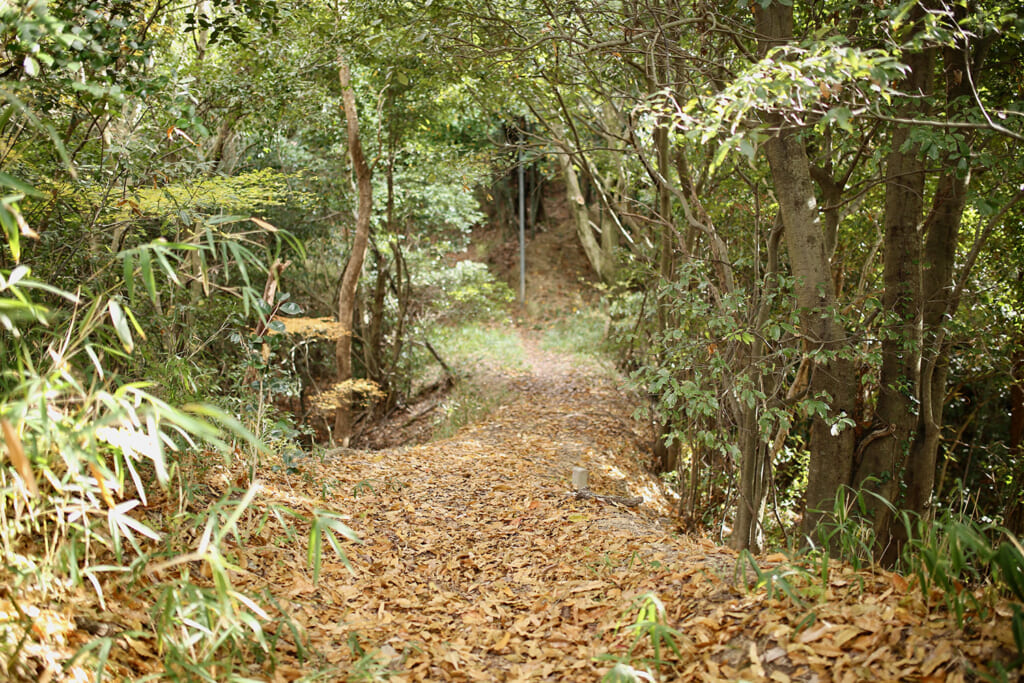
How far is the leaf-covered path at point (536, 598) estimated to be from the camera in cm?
205

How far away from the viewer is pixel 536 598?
3.17 m

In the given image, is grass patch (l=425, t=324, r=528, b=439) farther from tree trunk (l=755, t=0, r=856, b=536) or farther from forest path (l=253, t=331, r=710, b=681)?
tree trunk (l=755, t=0, r=856, b=536)

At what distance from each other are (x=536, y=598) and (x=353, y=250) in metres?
5.78

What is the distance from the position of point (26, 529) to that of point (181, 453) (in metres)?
0.97

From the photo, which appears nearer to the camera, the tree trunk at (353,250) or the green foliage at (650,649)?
the green foliage at (650,649)

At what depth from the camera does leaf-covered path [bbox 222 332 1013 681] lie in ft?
6.73

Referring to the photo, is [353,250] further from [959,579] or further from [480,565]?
[959,579]

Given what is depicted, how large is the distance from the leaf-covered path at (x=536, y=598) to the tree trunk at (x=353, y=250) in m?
3.23

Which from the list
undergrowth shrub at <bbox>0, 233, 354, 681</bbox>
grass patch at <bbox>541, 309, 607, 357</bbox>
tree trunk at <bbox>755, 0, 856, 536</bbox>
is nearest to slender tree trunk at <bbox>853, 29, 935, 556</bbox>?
tree trunk at <bbox>755, 0, 856, 536</bbox>

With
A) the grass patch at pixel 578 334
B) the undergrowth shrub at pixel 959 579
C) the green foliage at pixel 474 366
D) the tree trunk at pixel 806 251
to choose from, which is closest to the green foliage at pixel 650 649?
the undergrowth shrub at pixel 959 579

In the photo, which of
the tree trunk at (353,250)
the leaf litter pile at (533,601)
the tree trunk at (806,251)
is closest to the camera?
the leaf litter pile at (533,601)

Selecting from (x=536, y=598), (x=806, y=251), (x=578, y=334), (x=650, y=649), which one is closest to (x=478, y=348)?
(x=578, y=334)

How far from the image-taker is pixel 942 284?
4.34m

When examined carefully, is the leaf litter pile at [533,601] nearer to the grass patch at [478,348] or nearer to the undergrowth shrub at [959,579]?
the undergrowth shrub at [959,579]
